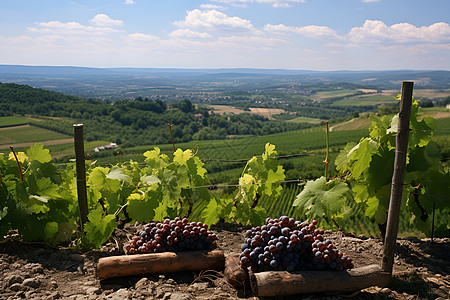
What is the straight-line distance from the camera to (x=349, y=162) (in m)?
4.06

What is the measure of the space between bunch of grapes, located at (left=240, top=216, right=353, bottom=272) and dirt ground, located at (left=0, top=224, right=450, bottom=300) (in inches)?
9.3

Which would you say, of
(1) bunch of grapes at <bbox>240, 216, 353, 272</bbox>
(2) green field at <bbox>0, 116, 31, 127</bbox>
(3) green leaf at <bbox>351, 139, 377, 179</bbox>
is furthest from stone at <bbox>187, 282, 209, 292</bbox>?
(2) green field at <bbox>0, 116, 31, 127</bbox>

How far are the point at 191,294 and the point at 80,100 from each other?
8384cm

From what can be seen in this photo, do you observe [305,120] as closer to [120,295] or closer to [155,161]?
[155,161]

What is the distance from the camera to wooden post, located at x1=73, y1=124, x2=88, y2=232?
3815 mm

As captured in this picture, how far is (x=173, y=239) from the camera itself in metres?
3.41

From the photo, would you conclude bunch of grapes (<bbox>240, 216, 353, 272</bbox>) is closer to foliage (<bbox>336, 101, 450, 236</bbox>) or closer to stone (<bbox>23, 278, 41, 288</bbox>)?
foliage (<bbox>336, 101, 450, 236</bbox>)

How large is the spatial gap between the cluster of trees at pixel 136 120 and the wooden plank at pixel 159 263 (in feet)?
191

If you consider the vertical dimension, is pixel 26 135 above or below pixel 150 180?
below

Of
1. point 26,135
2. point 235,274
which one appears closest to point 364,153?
point 235,274

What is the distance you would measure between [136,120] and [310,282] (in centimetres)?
7447

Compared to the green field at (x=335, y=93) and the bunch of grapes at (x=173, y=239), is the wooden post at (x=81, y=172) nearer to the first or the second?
the bunch of grapes at (x=173, y=239)

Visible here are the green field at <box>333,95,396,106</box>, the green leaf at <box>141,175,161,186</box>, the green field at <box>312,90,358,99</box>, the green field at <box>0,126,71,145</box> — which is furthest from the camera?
the green field at <box>312,90,358,99</box>

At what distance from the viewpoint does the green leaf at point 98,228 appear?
145 inches
